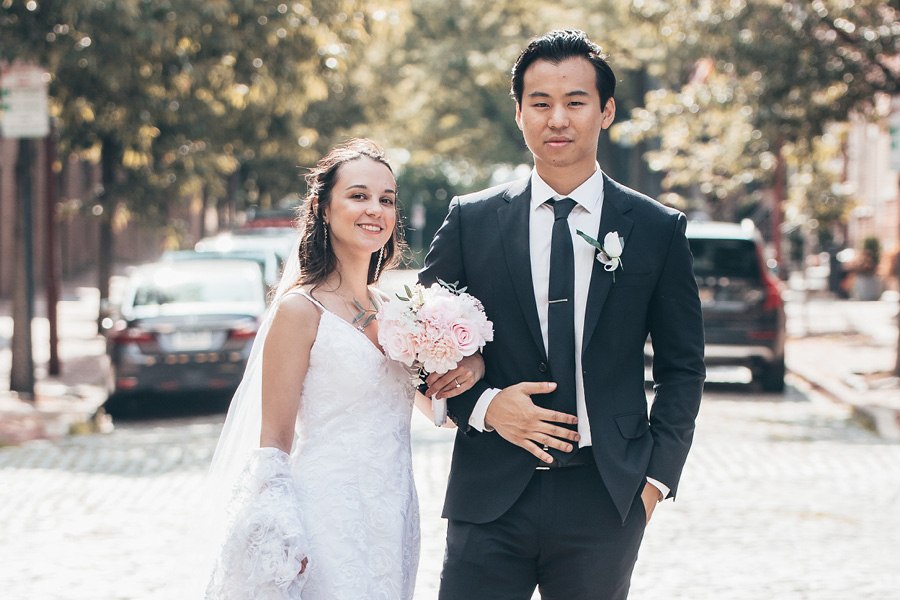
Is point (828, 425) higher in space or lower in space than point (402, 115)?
lower

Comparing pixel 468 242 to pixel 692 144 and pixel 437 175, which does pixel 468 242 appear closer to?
pixel 692 144

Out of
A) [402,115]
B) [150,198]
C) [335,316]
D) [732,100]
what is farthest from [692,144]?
[335,316]

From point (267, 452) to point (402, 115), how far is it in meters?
37.0

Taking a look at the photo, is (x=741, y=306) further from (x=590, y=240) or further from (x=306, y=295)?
(x=590, y=240)

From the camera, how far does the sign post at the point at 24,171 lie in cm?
1359

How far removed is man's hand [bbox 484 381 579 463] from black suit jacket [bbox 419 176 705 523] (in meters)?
0.06

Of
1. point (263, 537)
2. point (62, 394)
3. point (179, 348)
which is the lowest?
point (62, 394)

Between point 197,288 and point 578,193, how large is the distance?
35.3 ft

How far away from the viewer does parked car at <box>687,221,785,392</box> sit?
1500 centimetres

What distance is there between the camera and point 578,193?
11.9 ft

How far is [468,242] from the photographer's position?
3.64m

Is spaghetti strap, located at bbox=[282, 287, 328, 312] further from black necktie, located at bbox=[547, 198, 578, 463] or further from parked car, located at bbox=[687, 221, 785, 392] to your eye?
parked car, located at bbox=[687, 221, 785, 392]

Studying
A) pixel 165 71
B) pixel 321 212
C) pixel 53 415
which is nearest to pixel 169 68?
pixel 165 71

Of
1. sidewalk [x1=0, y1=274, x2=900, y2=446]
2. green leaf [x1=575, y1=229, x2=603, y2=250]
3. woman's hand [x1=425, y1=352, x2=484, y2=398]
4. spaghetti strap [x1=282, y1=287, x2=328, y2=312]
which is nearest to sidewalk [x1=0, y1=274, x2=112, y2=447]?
sidewalk [x1=0, y1=274, x2=900, y2=446]
